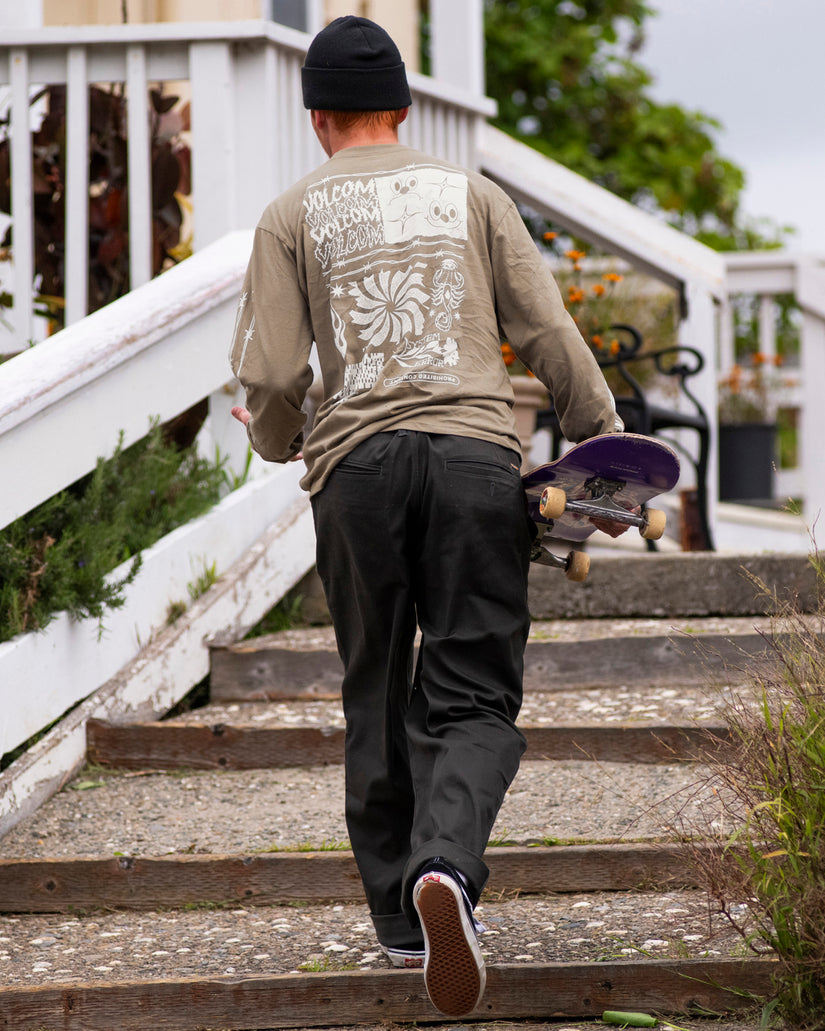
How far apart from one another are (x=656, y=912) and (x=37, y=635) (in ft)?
5.73

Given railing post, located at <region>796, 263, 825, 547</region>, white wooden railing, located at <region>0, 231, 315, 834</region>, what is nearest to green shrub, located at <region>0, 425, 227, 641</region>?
white wooden railing, located at <region>0, 231, 315, 834</region>

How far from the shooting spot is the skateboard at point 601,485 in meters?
2.29

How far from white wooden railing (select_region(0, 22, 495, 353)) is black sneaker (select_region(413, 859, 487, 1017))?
10.4 feet

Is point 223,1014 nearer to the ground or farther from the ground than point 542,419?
nearer to the ground

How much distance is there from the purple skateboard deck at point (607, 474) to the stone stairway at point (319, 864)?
0.92 ft

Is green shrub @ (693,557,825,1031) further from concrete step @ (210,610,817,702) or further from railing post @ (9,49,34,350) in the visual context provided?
railing post @ (9,49,34,350)

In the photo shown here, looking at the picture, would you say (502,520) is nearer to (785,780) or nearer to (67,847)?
(785,780)

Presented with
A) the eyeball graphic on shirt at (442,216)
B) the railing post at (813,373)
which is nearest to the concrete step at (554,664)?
the eyeball graphic on shirt at (442,216)

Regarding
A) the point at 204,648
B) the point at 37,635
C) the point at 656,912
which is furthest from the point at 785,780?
the point at 204,648

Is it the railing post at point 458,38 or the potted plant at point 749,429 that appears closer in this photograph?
the railing post at point 458,38

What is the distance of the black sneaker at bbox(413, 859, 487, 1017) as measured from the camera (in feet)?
6.76

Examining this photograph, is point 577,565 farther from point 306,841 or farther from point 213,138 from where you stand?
point 213,138

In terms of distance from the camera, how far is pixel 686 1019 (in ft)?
7.66

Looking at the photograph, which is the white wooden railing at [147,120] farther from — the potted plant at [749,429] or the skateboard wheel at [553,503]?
the potted plant at [749,429]
